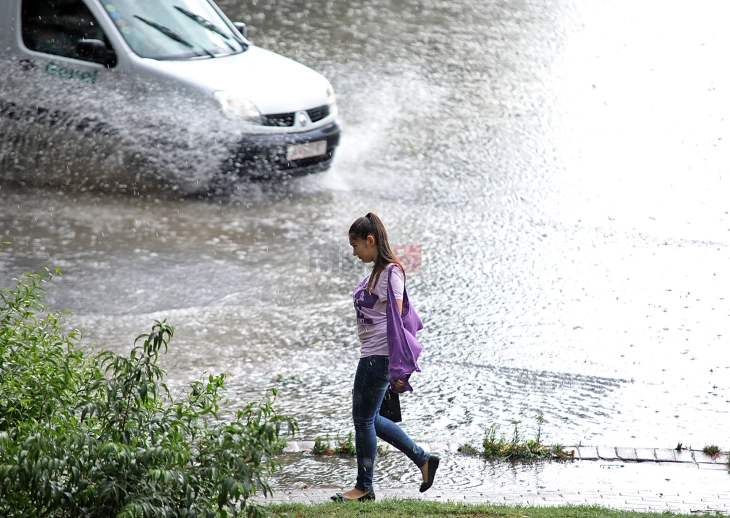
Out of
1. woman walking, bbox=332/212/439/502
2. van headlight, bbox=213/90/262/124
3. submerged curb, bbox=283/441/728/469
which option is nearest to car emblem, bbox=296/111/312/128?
van headlight, bbox=213/90/262/124

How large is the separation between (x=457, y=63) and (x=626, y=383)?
9674mm

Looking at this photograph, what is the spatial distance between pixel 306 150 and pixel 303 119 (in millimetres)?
340

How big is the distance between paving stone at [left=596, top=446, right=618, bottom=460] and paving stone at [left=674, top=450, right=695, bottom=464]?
0.37 meters

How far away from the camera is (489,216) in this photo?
9.99 metres

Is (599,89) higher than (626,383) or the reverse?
the reverse

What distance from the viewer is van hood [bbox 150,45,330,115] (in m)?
9.95

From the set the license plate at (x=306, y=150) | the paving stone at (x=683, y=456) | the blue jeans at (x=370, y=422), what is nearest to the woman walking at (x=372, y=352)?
the blue jeans at (x=370, y=422)

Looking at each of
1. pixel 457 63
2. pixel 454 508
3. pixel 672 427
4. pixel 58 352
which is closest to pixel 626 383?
pixel 672 427

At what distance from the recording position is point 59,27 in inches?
407

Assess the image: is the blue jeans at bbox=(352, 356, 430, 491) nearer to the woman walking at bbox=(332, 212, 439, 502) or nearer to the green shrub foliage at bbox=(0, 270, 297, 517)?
the woman walking at bbox=(332, 212, 439, 502)

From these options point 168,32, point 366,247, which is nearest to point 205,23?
point 168,32

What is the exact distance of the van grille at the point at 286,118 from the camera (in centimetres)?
995

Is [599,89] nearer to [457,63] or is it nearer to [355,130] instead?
[457,63]

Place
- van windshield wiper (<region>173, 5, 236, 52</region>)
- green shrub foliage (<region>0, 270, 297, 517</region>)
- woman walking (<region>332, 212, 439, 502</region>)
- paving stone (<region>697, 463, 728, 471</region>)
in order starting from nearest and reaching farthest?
1. green shrub foliage (<region>0, 270, 297, 517</region>)
2. woman walking (<region>332, 212, 439, 502</region>)
3. paving stone (<region>697, 463, 728, 471</region>)
4. van windshield wiper (<region>173, 5, 236, 52</region>)
